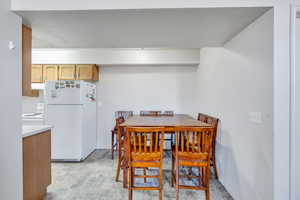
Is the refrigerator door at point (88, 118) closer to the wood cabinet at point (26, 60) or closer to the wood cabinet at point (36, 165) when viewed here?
the wood cabinet at point (36, 165)

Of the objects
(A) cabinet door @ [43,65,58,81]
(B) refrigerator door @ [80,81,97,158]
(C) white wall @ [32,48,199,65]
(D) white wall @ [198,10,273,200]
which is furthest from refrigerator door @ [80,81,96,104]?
(D) white wall @ [198,10,273,200]

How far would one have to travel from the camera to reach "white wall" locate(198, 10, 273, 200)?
4.89 feet

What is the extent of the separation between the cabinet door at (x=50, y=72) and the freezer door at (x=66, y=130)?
2.72 feet

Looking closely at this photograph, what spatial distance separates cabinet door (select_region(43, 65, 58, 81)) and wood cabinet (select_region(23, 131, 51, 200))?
2.12 m

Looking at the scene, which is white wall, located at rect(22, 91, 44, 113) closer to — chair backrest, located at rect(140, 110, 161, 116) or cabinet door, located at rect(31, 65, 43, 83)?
cabinet door, located at rect(31, 65, 43, 83)

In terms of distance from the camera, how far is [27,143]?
69.4 inches

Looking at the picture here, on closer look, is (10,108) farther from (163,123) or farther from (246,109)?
(246,109)

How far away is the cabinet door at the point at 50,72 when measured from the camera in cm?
383

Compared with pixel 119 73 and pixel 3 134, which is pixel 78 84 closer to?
pixel 119 73

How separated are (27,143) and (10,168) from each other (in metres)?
0.31

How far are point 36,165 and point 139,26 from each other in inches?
76.5

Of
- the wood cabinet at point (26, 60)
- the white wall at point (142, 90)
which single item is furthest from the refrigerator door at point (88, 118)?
the wood cabinet at point (26, 60)

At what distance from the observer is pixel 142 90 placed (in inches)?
→ 169

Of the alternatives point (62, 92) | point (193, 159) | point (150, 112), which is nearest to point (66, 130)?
point (62, 92)
